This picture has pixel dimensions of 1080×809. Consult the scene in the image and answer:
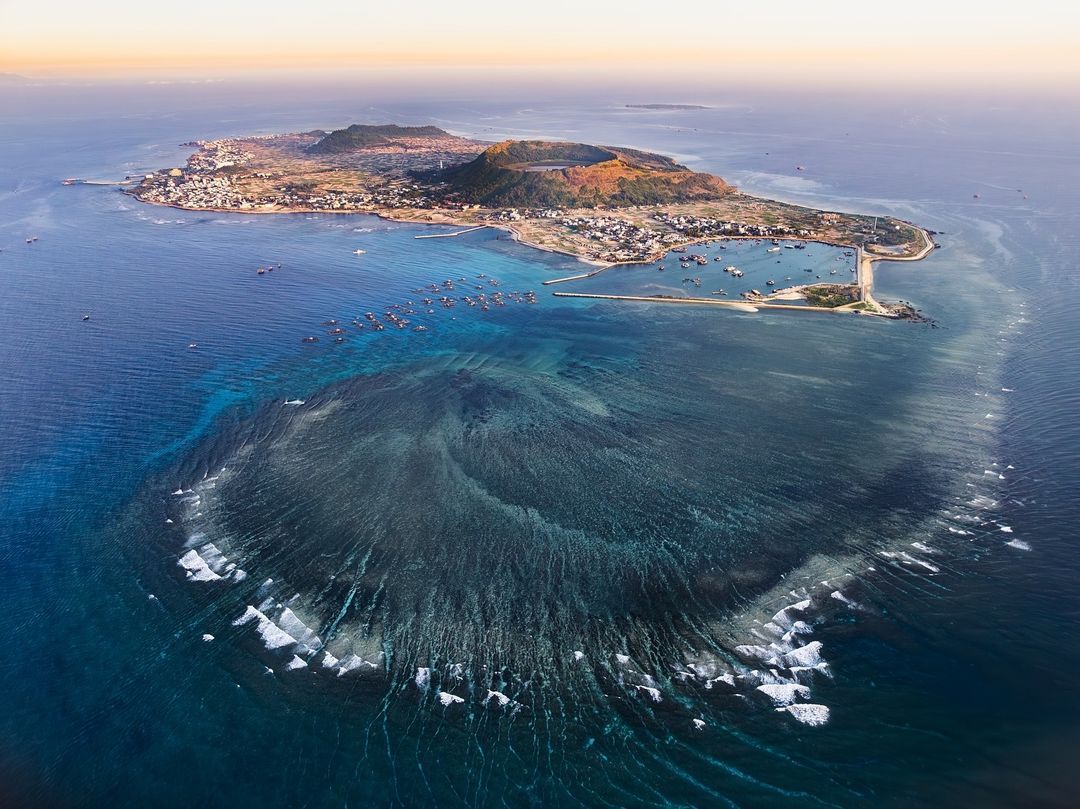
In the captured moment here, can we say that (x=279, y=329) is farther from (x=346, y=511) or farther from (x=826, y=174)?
(x=826, y=174)

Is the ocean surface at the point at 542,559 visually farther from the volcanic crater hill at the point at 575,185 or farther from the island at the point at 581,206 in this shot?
the volcanic crater hill at the point at 575,185

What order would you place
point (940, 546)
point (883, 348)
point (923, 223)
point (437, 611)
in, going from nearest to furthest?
point (437, 611)
point (940, 546)
point (883, 348)
point (923, 223)

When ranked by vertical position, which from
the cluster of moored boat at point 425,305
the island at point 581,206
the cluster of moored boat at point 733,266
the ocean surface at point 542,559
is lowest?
the ocean surface at point 542,559

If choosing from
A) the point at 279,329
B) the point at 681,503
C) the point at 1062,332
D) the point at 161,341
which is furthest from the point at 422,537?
the point at 1062,332

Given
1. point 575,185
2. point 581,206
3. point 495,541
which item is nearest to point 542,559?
point 495,541

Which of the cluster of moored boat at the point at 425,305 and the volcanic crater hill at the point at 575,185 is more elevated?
the volcanic crater hill at the point at 575,185

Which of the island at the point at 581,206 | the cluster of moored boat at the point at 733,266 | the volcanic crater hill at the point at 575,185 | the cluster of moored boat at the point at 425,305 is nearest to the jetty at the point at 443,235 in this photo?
the island at the point at 581,206
